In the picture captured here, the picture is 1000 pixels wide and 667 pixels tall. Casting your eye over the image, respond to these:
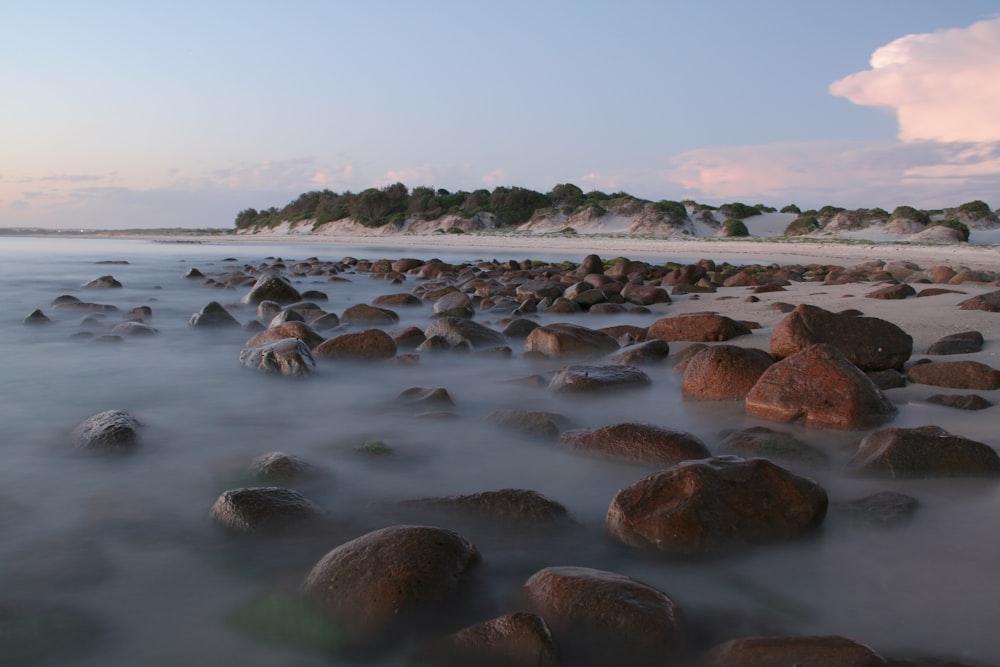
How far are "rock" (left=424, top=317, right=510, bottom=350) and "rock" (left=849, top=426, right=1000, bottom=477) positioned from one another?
3324 millimetres

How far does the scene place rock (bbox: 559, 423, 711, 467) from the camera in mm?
2793

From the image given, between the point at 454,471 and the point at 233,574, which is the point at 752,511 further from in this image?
the point at 233,574

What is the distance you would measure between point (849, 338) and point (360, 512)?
9.89 ft

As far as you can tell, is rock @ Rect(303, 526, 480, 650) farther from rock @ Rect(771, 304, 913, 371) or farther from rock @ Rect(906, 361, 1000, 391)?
rock @ Rect(906, 361, 1000, 391)

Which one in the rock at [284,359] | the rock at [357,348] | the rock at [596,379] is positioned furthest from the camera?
the rock at [357,348]

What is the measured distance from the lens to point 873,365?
4.12 metres

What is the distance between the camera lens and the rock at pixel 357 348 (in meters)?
5.11

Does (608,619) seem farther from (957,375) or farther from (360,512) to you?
(957,375)

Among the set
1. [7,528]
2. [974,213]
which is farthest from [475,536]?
[974,213]

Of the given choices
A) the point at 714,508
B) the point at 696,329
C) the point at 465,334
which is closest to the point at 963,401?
the point at 714,508

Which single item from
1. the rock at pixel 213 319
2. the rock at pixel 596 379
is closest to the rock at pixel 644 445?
the rock at pixel 596 379

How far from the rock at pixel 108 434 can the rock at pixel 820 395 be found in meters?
2.75

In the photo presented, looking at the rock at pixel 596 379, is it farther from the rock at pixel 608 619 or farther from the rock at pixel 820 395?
the rock at pixel 608 619

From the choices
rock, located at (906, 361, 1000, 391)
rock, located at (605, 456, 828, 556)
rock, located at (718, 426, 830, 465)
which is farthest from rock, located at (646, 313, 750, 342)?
rock, located at (605, 456, 828, 556)
